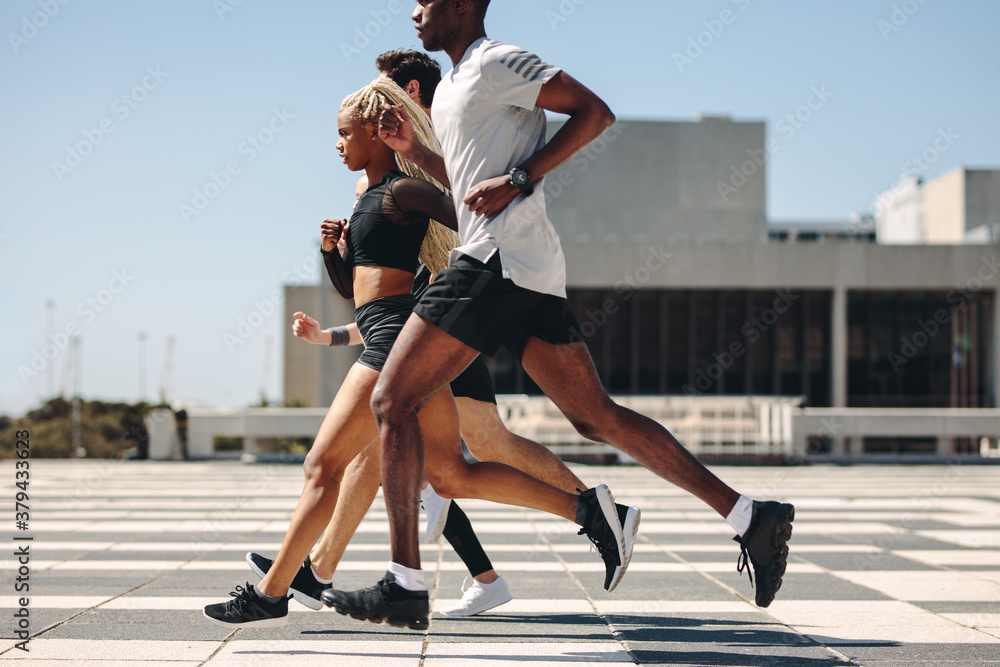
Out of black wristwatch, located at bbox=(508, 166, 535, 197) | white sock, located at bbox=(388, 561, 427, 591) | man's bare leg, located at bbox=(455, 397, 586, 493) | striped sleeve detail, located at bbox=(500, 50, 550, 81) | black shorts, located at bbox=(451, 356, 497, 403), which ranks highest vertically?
striped sleeve detail, located at bbox=(500, 50, 550, 81)

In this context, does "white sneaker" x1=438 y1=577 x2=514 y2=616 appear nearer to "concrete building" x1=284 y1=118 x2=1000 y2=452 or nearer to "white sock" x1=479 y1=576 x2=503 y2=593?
"white sock" x1=479 y1=576 x2=503 y2=593

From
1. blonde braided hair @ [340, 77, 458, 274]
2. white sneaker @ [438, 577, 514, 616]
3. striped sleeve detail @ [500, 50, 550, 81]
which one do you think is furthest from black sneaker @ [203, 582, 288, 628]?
striped sleeve detail @ [500, 50, 550, 81]

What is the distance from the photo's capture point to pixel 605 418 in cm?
307

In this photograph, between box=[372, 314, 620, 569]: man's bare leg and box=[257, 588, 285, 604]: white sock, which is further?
Answer: box=[257, 588, 285, 604]: white sock

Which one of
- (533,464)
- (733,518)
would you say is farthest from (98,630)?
(733,518)

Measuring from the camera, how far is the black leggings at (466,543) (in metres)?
3.70

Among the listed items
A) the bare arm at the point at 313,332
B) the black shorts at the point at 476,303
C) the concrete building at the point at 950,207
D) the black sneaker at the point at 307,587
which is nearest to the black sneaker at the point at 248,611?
the black sneaker at the point at 307,587

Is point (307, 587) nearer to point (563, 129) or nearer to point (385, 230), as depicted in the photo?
point (385, 230)

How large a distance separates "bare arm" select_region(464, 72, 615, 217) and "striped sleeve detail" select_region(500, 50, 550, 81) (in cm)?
4

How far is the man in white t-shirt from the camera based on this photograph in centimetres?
272

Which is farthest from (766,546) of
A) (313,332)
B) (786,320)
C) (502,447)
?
(786,320)

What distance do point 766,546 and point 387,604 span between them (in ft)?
4.07

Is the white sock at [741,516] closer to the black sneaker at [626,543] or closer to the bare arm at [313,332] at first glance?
the black sneaker at [626,543]

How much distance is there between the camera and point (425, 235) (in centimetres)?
334
